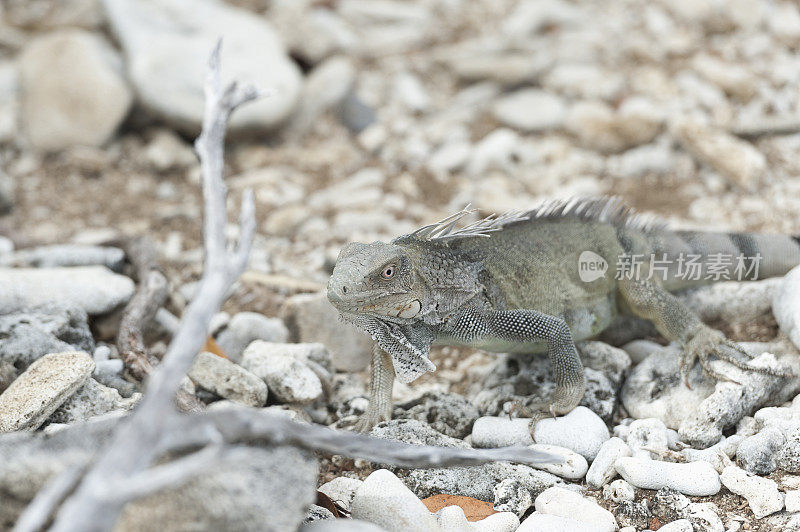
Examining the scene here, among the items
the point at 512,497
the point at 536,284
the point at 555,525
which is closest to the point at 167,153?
the point at 536,284

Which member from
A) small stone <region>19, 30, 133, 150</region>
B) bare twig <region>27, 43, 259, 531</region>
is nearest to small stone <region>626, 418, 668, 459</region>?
bare twig <region>27, 43, 259, 531</region>

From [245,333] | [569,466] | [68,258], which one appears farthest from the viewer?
[68,258]

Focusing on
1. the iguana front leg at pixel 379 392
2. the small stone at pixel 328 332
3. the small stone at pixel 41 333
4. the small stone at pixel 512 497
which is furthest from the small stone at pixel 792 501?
the small stone at pixel 41 333

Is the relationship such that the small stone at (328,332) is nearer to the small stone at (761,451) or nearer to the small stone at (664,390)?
the small stone at (664,390)

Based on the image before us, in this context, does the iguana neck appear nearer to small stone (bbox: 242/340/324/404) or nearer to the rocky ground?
the rocky ground

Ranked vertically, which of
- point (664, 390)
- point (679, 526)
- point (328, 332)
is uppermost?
point (679, 526)

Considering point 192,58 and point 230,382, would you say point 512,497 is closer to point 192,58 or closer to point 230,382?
point 230,382
